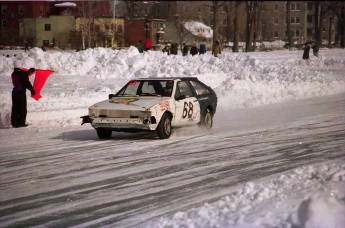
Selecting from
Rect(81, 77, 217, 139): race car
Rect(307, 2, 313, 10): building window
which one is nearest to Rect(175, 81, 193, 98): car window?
Rect(81, 77, 217, 139): race car

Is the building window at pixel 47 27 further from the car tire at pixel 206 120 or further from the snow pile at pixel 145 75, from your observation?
the car tire at pixel 206 120

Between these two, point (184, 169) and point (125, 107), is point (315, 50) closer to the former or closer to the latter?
point (125, 107)

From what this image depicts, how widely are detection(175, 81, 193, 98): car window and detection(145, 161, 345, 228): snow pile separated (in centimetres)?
582

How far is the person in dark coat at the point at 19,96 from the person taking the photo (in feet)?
45.4

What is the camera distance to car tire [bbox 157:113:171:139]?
37.0ft

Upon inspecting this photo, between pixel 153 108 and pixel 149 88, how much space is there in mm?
1097

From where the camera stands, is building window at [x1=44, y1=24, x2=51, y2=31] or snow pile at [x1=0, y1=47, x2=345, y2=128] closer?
snow pile at [x1=0, y1=47, x2=345, y2=128]

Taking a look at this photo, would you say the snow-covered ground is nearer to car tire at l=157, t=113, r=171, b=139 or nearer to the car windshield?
car tire at l=157, t=113, r=171, b=139

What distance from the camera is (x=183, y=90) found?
40.3ft

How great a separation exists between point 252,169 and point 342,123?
5912 mm

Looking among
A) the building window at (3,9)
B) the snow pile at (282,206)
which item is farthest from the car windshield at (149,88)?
the building window at (3,9)

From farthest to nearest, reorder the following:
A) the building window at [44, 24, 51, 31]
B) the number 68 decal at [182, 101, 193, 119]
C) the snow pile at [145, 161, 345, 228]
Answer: the building window at [44, 24, 51, 31]
the number 68 decal at [182, 101, 193, 119]
the snow pile at [145, 161, 345, 228]

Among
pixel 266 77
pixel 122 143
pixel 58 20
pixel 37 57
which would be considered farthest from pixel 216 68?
pixel 58 20

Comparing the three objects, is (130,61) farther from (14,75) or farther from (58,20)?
(58,20)
